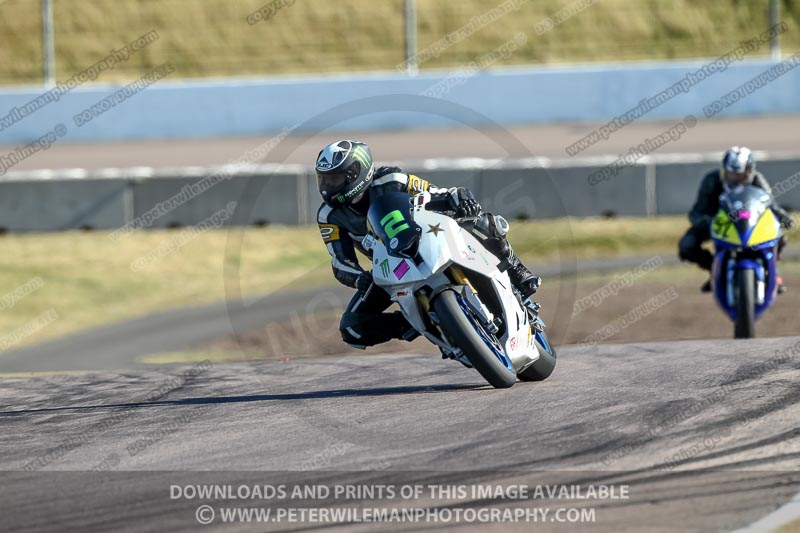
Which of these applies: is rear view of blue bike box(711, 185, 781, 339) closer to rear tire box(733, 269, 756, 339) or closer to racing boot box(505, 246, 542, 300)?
rear tire box(733, 269, 756, 339)

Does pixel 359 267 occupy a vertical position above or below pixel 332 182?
below

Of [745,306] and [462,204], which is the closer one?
[462,204]

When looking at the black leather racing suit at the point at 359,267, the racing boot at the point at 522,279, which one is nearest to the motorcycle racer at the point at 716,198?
the racing boot at the point at 522,279

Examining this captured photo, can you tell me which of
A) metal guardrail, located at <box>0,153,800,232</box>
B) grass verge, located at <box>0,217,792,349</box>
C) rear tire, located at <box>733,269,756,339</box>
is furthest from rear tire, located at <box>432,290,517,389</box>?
metal guardrail, located at <box>0,153,800,232</box>

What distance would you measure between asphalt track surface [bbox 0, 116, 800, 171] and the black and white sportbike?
1551cm

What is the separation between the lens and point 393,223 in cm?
688

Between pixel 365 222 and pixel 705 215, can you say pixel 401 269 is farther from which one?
pixel 705 215

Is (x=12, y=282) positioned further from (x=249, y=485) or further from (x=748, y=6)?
(x=748, y=6)

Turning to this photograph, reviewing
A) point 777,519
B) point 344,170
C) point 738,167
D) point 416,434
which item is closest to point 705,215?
point 738,167

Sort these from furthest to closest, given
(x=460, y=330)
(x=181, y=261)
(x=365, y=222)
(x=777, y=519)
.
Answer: (x=181, y=261), (x=365, y=222), (x=460, y=330), (x=777, y=519)

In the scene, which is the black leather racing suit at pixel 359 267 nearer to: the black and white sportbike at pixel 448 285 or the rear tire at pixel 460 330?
the black and white sportbike at pixel 448 285

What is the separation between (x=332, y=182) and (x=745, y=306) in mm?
4743

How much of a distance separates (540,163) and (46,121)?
12.6 m

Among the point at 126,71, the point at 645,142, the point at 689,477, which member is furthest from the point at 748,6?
the point at 689,477
